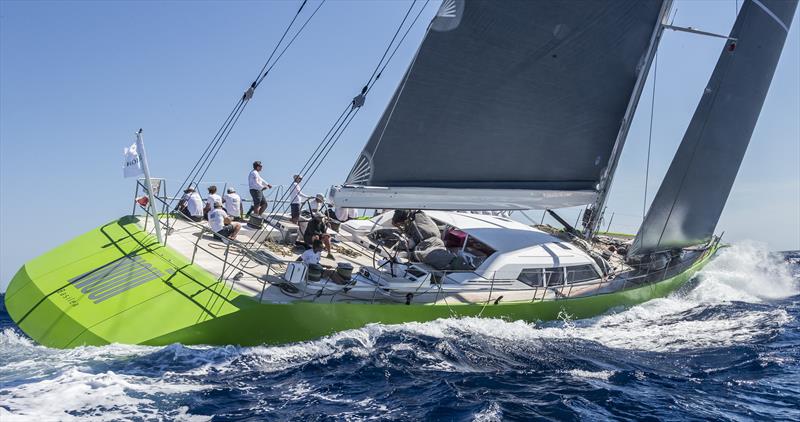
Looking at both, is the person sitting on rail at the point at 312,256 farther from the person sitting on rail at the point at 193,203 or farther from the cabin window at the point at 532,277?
the person sitting on rail at the point at 193,203

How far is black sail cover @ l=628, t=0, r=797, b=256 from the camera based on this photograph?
42.2ft

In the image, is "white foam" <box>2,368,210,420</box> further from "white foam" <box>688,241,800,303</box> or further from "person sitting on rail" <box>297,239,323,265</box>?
"white foam" <box>688,241,800,303</box>

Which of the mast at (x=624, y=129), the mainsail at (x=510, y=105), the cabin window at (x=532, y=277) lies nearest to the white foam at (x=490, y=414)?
the mainsail at (x=510, y=105)

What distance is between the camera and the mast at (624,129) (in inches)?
476

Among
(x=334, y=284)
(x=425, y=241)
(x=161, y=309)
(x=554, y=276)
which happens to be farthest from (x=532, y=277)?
(x=161, y=309)

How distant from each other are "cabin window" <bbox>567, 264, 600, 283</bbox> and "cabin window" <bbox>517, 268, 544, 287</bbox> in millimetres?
747

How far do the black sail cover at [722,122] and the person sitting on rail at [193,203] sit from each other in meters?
9.21

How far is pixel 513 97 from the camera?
10.7 metres

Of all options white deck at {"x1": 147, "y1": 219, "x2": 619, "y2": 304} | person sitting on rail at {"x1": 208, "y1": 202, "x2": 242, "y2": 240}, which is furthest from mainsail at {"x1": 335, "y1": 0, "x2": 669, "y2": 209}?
person sitting on rail at {"x1": 208, "y1": 202, "x2": 242, "y2": 240}

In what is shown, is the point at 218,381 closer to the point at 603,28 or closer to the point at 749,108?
the point at 603,28

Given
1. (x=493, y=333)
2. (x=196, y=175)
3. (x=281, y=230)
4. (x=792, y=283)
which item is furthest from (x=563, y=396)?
(x=792, y=283)

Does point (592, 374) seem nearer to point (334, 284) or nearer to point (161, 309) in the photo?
point (334, 284)

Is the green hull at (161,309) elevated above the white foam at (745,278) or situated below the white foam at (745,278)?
below

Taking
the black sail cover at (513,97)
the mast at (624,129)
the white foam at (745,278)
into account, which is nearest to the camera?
the black sail cover at (513,97)
